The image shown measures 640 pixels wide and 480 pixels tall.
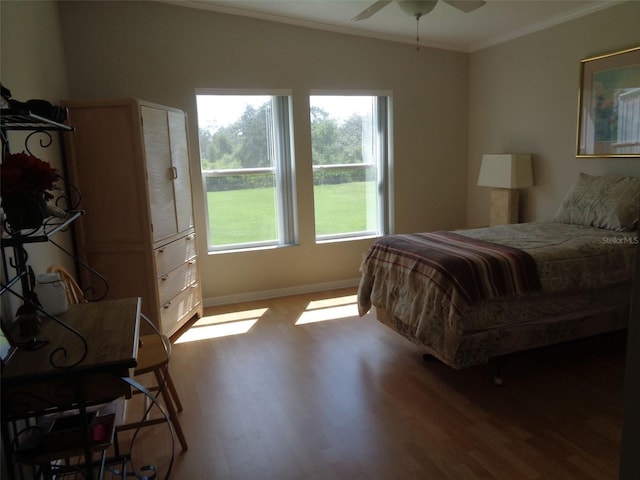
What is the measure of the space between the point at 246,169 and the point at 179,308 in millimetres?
1502

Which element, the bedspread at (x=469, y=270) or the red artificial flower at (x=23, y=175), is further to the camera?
the bedspread at (x=469, y=270)

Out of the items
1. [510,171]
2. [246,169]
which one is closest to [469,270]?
[510,171]

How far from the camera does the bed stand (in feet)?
8.71

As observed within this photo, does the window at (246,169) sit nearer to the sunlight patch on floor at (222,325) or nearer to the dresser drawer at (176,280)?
the dresser drawer at (176,280)

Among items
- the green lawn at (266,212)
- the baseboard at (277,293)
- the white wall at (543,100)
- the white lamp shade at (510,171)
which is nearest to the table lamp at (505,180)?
the white lamp shade at (510,171)

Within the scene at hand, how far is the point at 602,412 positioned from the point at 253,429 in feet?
6.11

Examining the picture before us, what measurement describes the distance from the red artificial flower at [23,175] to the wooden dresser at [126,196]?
1.72 metres

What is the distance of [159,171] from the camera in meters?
3.42

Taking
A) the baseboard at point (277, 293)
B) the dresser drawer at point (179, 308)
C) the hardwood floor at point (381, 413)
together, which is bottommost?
the hardwood floor at point (381, 413)

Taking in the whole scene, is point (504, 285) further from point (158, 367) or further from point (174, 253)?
point (174, 253)

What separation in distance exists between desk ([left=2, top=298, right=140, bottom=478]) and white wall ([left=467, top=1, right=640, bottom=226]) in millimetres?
3796

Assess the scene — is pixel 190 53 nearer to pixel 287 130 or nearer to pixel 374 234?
pixel 287 130

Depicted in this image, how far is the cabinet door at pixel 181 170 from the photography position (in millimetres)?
3666

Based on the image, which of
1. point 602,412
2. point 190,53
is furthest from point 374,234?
point 602,412
